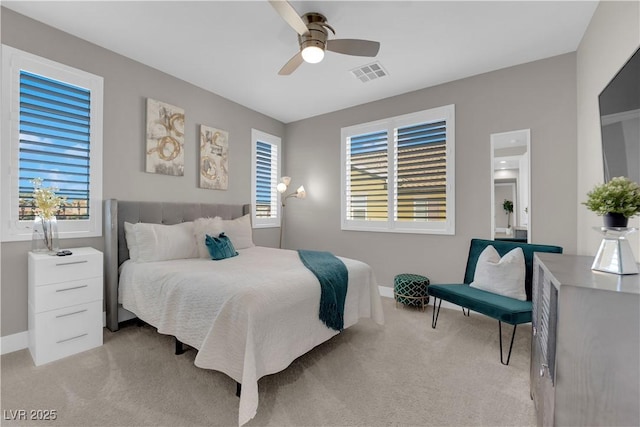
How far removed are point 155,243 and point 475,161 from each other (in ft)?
11.9

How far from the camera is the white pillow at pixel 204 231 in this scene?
2909 millimetres

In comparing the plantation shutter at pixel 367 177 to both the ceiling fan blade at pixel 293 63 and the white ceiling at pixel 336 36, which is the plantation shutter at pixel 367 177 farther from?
the ceiling fan blade at pixel 293 63

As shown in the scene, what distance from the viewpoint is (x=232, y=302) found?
1.69 metres

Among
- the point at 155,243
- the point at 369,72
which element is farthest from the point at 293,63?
the point at 155,243

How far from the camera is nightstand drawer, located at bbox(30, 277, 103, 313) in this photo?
209 centimetres

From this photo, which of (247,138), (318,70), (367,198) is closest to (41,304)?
(247,138)

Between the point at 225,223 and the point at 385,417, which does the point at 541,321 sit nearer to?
the point at 385,417

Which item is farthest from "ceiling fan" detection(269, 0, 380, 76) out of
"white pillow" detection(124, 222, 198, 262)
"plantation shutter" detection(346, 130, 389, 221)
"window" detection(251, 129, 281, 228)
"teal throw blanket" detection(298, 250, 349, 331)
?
"window" detection(251, 129, 281, 228)

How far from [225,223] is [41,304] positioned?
171 centimetres

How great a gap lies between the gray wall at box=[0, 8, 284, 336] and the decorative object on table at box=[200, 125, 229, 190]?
0.28 ft

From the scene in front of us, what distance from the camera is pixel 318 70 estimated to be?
3.15 meters

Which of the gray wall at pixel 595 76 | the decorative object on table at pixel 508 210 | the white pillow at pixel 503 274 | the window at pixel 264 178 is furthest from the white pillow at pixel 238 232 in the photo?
the gray wall at pixel 595 76

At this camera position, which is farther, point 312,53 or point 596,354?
point 312,53

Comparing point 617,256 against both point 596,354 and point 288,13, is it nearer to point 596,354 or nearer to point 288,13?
point 596,354
